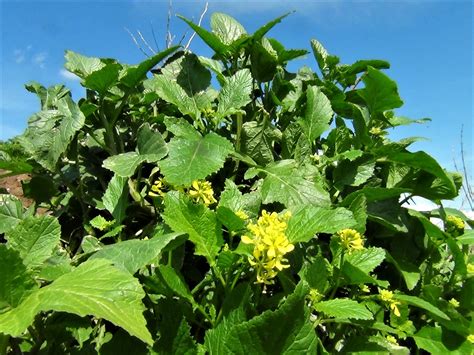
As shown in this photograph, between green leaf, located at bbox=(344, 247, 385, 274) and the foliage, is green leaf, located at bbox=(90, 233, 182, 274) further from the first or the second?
green leaf, located at bbox=(344, 247, 385, 274)

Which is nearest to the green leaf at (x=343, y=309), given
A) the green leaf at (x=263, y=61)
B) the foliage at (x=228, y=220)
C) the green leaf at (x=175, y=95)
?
the foliage at (x=228, y=220)

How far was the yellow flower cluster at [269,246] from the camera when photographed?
3.52 ft

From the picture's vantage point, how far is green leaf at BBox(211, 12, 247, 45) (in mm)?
1950

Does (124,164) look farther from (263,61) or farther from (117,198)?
(263,61)

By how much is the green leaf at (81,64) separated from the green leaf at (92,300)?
3.18ft

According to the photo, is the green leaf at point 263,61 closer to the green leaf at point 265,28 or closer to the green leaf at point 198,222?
the green leaf at point 265,28

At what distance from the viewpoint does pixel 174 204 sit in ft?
4.01

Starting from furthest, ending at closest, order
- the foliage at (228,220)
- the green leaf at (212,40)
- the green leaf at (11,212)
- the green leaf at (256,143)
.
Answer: the green leaf at (212,40), the green leaf at (256,143), the green leaf at (11,212), the foliage at (228,220)

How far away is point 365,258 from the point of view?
142cm

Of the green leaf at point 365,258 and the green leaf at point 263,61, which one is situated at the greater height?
the green leaf at point 263,61

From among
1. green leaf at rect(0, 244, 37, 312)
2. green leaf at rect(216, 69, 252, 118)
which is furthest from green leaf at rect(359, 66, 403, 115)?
green leaf at rect(0, 244, 37, 312)

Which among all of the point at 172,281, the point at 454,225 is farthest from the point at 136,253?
the point at 454,225

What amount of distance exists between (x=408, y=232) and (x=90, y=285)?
1.30m

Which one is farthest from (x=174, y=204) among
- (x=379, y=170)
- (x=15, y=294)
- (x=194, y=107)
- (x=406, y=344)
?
(x=406, y=344)
